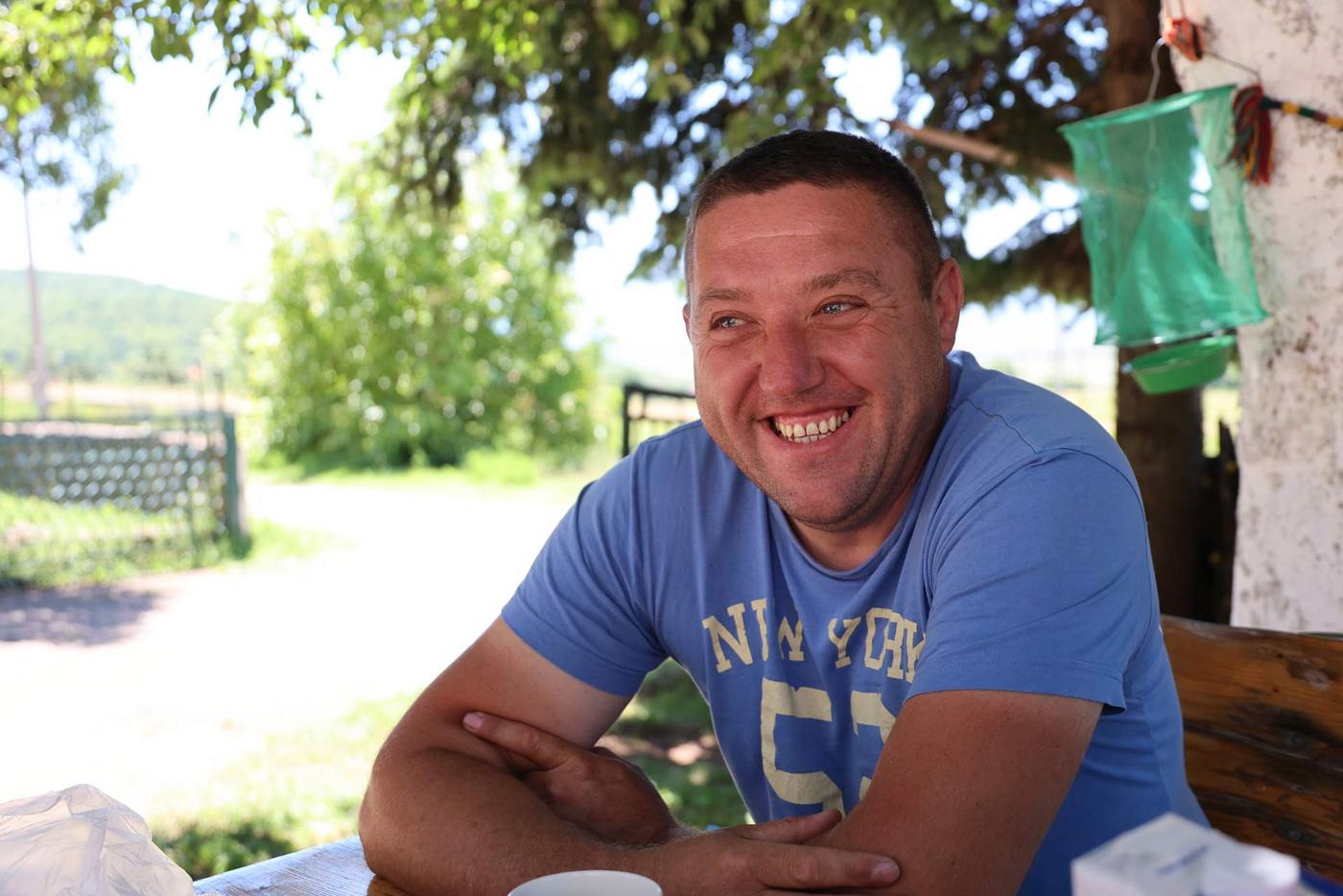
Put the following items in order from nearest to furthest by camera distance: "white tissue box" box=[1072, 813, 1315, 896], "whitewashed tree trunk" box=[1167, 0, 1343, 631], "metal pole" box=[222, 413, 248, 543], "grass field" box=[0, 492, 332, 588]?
1. "white tissue box" box=[1072, 813, 1315, 896]
2. "whitewashed tree trunk" box=[1167, 0, 1343, 631]
3. "grass field" box=[0, 492, 332, 588]
4. "metal pole" box=[222, 413, 248, 543]

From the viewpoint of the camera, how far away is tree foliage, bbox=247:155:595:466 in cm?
1698

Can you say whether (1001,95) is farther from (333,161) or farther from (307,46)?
(333,161)

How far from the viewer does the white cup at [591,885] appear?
104cm

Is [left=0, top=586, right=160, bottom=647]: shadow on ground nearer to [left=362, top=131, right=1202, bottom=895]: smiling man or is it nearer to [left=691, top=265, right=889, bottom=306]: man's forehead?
[left=362, top=131, right=1202, bottom=895]: smiling man

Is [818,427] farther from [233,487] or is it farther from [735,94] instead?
[233,487]

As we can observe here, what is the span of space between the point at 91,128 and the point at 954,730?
18.8 m

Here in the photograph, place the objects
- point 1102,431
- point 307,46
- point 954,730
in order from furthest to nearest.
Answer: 1. point 307,46
2. point 1102,431
3. point 954,730

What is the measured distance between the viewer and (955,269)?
2061 millimetres

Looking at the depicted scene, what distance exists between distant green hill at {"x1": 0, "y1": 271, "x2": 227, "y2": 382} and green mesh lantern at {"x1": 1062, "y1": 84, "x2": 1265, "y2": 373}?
23314 mm

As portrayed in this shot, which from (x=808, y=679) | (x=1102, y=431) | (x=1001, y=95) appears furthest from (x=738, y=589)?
(x=1001, y=95)

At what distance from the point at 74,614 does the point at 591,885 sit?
905 cm

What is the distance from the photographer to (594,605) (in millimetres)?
2090

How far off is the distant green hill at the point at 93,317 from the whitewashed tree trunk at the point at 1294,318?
23.7 meters

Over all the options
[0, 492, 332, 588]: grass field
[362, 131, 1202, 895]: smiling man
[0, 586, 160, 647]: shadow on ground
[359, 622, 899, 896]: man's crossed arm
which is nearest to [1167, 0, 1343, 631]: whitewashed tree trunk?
[362, 131, 1202, 895]: smiling man
